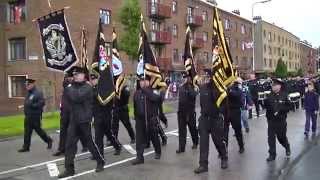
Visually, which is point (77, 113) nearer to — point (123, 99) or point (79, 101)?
point (79, 101)

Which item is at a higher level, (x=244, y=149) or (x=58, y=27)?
(x=58, y=27)

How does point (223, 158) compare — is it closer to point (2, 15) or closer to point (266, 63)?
point (2, 15)

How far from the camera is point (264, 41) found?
9444 cm

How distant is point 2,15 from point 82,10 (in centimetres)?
696

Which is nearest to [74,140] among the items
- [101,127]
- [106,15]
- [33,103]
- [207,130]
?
[101,127]

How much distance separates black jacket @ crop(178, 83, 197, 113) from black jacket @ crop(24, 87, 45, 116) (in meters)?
3.40

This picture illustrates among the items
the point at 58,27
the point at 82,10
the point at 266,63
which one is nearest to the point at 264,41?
the point at 266,63

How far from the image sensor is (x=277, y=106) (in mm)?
11891

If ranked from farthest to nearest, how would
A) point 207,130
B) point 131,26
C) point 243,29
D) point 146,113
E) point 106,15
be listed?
1. point 243,29
2. point 106,15
3. point 131,26
4. point 146,113
5. point 207,130

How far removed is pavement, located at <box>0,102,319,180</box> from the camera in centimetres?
1016

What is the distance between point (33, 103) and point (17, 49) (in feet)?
107

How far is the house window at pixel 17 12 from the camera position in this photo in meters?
44.5

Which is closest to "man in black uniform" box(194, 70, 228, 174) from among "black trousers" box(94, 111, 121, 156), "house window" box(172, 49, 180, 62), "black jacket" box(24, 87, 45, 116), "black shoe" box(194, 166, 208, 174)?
"black shoe" box(194, 166, 208, 174)

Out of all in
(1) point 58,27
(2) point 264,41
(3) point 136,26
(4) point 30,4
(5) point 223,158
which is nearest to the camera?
(5) point 223,158
